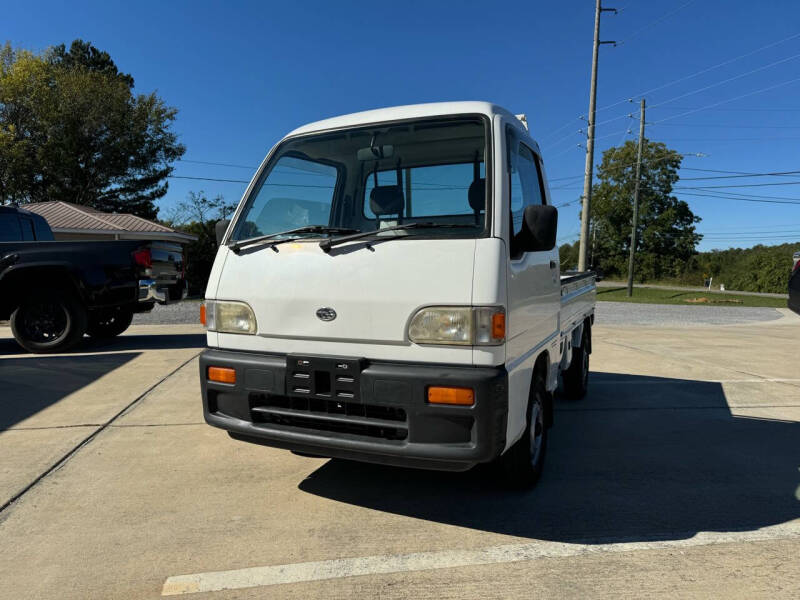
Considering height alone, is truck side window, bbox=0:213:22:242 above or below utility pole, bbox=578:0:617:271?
below

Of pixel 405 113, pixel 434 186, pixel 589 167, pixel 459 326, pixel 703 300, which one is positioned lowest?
pixel 703 300

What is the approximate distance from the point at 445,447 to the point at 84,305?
7072 mm

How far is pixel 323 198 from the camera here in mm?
3631

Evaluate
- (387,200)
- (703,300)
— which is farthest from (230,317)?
(703,300)

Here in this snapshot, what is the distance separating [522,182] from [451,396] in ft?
4.98

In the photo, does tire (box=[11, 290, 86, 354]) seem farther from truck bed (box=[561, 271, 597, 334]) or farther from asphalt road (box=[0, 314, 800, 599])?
truck bed (box=[561, 271, 597, 334])

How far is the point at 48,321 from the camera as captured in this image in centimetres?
784

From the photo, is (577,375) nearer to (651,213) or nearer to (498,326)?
(498,326)

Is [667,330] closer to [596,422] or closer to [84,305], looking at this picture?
[596,422]

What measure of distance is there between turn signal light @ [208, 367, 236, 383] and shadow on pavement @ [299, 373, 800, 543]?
0.93 m

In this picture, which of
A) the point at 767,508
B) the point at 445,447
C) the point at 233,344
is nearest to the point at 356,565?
the point at 445,447

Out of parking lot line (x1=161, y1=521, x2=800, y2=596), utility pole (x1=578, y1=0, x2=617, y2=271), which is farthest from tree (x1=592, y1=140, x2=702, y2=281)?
parking lot line (x1=161, y1=521, x2=800, y2=596)

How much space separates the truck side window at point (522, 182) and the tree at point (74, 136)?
32236 mm

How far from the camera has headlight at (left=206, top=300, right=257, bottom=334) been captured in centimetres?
303
